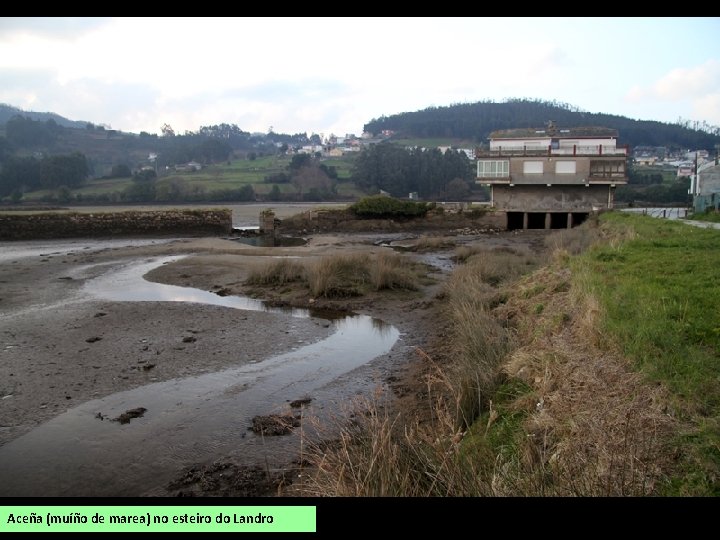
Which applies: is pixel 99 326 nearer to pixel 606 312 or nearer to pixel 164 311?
pixel 164 311

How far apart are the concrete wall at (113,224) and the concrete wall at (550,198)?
2295 centimetres

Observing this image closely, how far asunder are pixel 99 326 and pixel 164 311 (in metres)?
1.88

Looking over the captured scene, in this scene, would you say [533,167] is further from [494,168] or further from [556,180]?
[494,168]

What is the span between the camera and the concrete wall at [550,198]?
4581 cm

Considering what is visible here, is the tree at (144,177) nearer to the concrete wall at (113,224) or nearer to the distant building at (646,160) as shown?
the concrete wall at (113,224)

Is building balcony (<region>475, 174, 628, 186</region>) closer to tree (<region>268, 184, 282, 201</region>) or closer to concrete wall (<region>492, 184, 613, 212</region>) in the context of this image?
concrete wall (<region>492, 184, 613, 212</region>)

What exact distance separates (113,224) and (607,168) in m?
38.3

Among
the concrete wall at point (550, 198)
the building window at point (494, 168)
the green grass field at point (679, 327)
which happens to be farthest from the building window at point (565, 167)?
the green grass field at point (679, 327)

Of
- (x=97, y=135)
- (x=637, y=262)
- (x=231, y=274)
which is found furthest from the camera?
(x=97, y=135)

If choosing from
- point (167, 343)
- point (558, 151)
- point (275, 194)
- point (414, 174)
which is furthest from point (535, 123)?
point (167, 343)

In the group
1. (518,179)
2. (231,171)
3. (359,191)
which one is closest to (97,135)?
(231,171)

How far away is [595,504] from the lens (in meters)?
2.30

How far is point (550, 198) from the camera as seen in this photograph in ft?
153

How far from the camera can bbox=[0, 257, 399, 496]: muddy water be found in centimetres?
620
